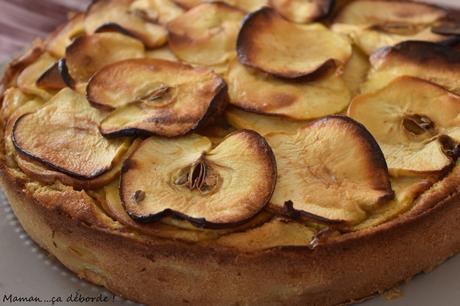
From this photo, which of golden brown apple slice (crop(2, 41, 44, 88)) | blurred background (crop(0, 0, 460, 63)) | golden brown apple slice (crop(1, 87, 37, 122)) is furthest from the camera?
blurred background (crop(0, 0, 460, 63))

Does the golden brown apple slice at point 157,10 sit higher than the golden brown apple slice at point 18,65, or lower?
higher

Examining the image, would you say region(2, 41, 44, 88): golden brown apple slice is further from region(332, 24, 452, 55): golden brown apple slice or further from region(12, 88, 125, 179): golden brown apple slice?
region(332, 24, 452, 55): golden brown apple slice

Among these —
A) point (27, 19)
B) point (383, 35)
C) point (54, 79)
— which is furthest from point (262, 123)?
point (27, 19)

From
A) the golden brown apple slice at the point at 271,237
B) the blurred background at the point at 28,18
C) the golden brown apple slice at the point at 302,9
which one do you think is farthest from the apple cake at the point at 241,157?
the blurred background at the point at 28,18

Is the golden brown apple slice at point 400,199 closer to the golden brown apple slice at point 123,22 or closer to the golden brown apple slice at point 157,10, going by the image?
the golden brown apple slice at point 123,22

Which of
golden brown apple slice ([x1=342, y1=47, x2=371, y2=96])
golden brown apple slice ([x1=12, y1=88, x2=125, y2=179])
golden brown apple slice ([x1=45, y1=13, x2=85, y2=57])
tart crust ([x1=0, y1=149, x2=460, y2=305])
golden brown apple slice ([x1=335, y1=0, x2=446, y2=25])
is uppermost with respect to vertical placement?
golden brown apple slice ([x1=335, y1=0, x2=446, y2=25])

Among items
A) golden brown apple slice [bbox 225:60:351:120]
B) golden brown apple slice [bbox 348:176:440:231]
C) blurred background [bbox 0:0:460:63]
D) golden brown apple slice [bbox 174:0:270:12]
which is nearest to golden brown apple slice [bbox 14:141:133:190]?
golden brown apple slice [bbox 225:60:351:120]

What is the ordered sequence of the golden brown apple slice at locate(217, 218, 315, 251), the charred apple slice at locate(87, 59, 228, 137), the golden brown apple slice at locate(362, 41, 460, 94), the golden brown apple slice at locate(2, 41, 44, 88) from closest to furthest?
the golden brown apple slice at locate(217, 218, 315, 251) → the charred apple slice at locate(87, 59, 228, 137) → the golden brown apple slice at locate(362, 41, 460, 94) → the golden brown apple slice at locate(2, 41, 44, 88)

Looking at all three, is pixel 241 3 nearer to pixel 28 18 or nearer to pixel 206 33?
pixel 206 33
